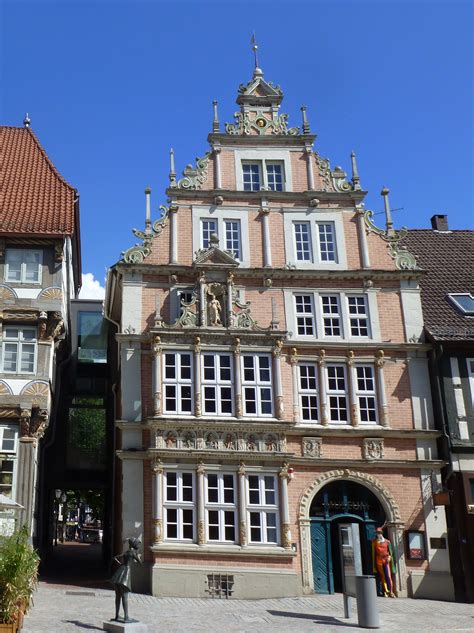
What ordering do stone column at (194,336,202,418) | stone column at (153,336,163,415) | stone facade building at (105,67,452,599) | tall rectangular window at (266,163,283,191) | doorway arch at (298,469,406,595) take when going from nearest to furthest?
stone facade building at (105,67,452,599) < doorway arch at (298,469,406,595) < stone column at (153,336,163,415) < stone column at (194,336,202,418) < tall rectangular window at (266,163,283,191)

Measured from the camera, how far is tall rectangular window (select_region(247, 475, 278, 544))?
19.6 metres

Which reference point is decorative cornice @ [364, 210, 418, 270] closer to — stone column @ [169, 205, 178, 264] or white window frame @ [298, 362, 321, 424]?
white window frame @ [298, 362, 321, 424]

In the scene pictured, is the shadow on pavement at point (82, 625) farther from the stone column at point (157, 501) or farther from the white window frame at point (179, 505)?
the white window frame at point (179, 505)

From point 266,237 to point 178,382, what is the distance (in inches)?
228

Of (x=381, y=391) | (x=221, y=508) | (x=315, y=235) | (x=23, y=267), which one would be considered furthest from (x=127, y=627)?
(x=315, y=235)

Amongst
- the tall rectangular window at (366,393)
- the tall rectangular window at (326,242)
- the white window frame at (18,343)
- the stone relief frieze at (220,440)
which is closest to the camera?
the stone relief frieze at (220,440)

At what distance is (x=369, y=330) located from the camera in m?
22.3

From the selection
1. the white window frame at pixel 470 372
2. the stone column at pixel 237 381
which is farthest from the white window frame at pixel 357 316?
the stone column at pixel 237 381

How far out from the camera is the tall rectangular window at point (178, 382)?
2034 centimetres

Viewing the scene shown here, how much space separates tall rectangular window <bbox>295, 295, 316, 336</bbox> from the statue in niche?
102 inches

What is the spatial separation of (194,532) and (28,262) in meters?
9.75

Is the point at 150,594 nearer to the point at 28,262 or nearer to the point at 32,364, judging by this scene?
the point at 32,364

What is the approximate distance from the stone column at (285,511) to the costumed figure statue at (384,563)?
2.48 metres

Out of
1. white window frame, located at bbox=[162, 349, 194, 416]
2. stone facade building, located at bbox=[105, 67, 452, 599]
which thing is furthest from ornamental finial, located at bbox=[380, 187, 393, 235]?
white window frame, located at bbox=[162, 349, 194, 416]
